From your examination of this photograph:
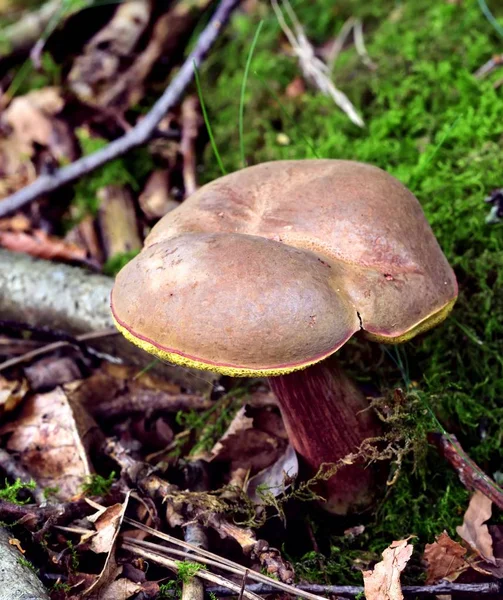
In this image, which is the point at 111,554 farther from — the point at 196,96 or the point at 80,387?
the point at 196,96

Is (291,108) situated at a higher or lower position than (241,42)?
lower

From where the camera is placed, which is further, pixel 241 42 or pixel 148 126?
pixel 241 42

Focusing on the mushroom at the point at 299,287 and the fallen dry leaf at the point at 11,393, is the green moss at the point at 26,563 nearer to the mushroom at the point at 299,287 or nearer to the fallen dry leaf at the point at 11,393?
the mushroom at the point at 299,287

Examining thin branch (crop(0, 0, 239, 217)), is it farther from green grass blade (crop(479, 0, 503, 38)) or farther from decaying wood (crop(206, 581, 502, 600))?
decaying wood (crop(206, 581, 502, 600))

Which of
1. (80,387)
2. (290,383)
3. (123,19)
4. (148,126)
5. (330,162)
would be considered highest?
(123,19)

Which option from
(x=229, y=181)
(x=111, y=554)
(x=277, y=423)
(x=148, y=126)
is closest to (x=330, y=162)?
(x=229, y=181)

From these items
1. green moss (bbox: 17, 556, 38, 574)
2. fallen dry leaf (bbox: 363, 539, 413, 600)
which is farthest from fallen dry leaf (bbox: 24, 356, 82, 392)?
fallen dry leaf (bbox: 363, 539, 413, 600)

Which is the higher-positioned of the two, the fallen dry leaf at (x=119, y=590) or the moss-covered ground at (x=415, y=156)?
the moss-covered ground at (x=415, y=156)

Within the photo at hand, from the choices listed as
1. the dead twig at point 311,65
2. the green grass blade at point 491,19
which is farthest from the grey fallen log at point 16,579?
the green grass blade at point 491,19
